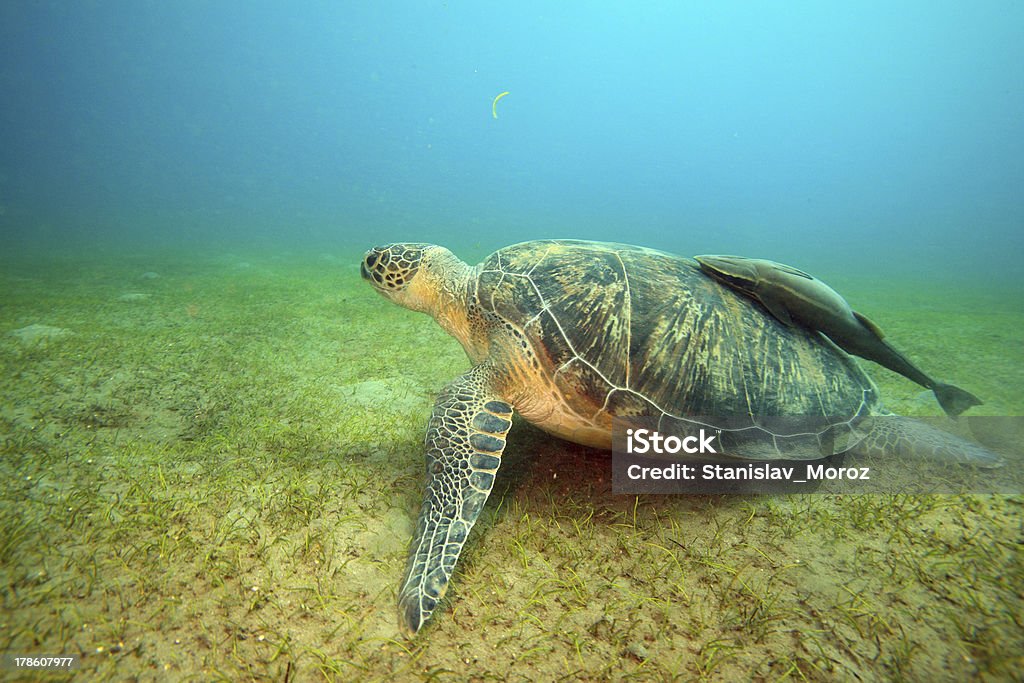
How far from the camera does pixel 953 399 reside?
268 cm

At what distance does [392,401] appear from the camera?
3674 mm

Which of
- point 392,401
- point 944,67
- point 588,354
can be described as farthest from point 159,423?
point 944,67

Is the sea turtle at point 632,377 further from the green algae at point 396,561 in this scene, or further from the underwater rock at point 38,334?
the underwater rock at point 38,334

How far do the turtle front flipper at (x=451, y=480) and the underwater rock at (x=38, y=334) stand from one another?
15.9 feet

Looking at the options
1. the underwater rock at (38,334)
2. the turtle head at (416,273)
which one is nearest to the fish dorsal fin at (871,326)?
the turtle head at (416,273)

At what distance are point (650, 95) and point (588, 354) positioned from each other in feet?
466

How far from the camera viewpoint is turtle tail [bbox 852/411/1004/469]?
95.2 inches

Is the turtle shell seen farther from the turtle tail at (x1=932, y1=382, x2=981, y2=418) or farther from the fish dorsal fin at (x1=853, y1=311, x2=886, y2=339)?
the turtle tail at (x1=932, y1=382, x2=981, y2=418)

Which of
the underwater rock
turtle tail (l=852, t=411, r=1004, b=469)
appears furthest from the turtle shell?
the underwater rock

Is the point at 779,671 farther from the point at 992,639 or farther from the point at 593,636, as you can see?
the point at 992,639

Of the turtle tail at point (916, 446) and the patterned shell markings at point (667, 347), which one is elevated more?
the patterned shell markings at point (667, 347)

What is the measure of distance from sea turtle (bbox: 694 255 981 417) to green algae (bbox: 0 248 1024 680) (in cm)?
85

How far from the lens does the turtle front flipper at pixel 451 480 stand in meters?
1.75

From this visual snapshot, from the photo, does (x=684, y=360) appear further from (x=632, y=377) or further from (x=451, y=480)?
(x=451, y=480)
